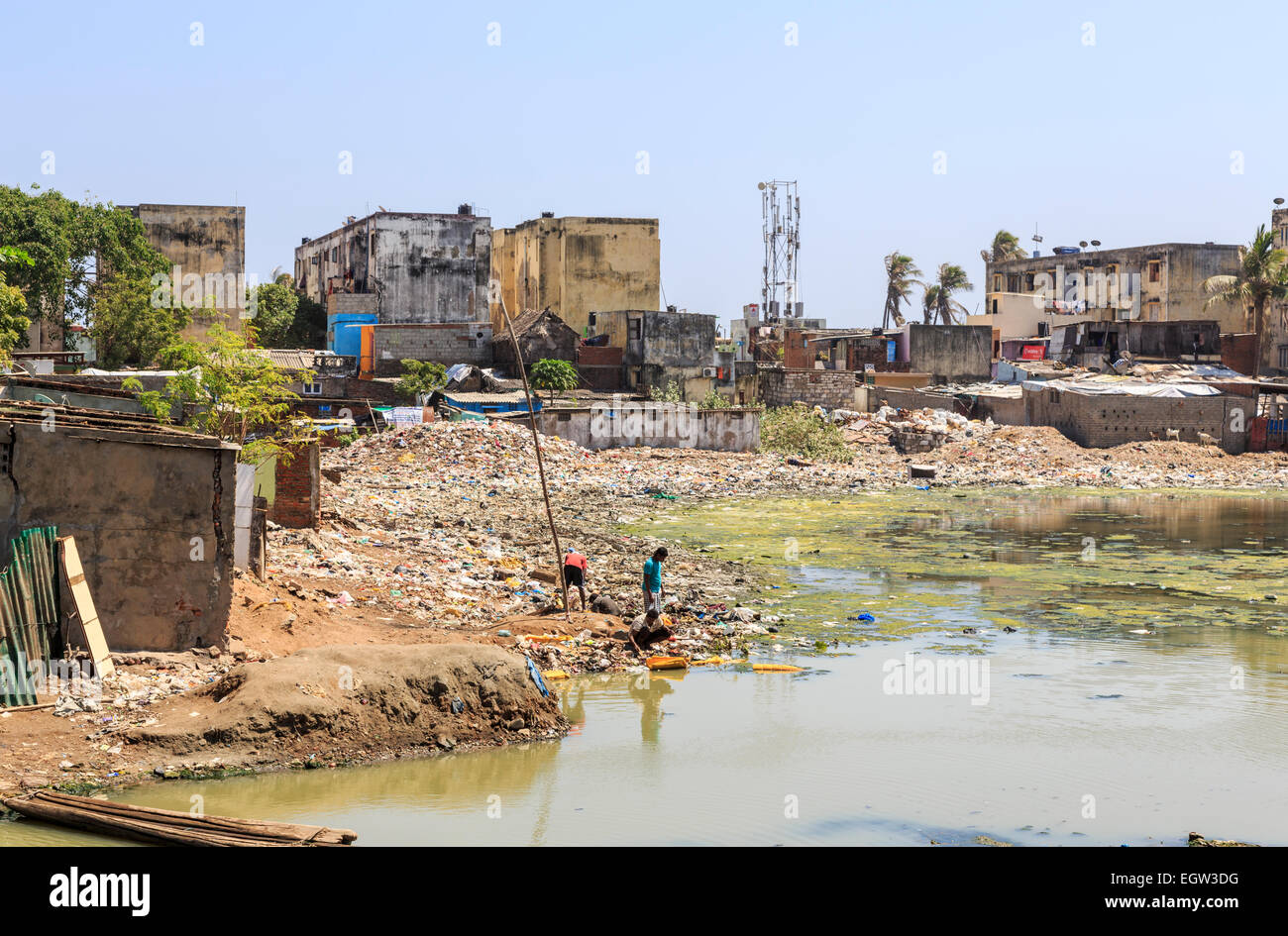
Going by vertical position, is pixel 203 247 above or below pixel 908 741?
above

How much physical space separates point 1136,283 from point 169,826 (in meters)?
56.1

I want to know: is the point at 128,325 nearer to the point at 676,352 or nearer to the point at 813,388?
the point at 676,352

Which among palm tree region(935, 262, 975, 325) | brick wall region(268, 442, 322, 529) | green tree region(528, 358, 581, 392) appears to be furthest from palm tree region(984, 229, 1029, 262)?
brick wall region(268, 442, 322, 529)

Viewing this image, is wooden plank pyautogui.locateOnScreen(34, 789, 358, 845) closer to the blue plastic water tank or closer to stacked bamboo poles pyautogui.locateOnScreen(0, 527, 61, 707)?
stacked bamboo poles pyautogui.locateOnScreen(0, 527, 61, 707)

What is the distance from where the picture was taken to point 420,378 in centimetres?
3916

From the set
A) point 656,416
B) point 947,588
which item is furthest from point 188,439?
point 656,416

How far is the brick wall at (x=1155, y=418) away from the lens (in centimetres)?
3800

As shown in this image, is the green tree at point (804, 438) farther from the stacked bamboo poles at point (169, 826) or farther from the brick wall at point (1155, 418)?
the stacked bamboo poles at point (169, 826)

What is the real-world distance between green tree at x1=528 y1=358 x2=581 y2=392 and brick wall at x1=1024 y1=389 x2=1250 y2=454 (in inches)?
646

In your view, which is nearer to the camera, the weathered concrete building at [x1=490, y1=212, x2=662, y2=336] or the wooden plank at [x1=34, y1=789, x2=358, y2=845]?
the wooden plank at [x1=34, y1=789, x2=358, y2=845]

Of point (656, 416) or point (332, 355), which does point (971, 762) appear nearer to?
point (656, 416)

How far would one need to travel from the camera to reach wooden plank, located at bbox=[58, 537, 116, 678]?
31.4 feet

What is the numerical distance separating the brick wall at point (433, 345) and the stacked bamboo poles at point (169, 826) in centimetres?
3556

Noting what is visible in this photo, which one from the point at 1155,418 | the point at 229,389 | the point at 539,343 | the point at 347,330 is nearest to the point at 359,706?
the point at 229,389
